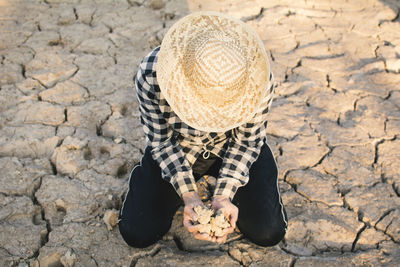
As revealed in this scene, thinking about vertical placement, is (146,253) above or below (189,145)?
below

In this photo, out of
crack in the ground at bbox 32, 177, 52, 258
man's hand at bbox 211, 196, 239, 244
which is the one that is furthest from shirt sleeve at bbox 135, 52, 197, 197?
crack in the ground at bbox 32, 177, 52, 258

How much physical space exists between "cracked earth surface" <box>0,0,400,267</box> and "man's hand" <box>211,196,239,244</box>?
0.18 m

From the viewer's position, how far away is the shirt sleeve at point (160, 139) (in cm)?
149

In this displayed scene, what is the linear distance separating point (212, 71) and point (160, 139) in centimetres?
59

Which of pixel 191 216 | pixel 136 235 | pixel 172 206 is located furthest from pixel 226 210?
pixel 136 235

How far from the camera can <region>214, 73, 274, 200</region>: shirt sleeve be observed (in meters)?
1.60

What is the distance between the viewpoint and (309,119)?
7.84ft

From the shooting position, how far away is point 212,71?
44.6 inches

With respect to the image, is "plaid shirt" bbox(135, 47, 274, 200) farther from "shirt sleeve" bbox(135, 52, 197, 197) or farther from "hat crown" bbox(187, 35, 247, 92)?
"hat crown" bbox(187, 35, 247, 92)

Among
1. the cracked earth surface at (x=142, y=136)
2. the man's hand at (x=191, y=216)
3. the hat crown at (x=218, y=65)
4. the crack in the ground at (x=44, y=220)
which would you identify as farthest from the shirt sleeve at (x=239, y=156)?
the crack in the ground at (x=44, y=220)

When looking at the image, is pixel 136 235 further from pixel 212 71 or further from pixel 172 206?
pixel 212 71

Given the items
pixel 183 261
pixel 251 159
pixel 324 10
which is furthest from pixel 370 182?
pixel 324 10

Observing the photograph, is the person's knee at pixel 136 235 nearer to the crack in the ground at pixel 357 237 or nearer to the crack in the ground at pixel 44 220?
the crack in the ground at pixel 44 220

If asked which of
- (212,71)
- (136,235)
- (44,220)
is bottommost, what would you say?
(44,220)
